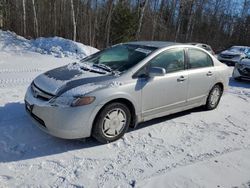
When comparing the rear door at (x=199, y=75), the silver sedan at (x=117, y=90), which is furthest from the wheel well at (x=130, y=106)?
the rear door at (x=199, y=75)

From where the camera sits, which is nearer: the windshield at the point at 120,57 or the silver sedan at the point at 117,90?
the silver sedan at the point at 117,90

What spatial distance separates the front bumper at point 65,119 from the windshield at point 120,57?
105cm

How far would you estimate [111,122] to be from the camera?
4242 millimetres

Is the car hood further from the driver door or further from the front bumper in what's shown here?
the driver door

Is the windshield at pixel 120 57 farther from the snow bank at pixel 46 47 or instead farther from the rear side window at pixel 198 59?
the snow bank at pixel 46 47

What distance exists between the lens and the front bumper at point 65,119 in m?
3.80

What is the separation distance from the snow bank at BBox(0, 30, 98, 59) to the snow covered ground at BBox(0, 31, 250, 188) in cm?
689

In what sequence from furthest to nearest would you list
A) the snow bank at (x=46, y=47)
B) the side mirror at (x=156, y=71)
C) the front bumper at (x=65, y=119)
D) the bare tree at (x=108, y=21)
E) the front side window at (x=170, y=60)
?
the bare tree at (x=108, y=21) → the snow bank at (x=46, y=47) → the front side window at (x=170, y=60) → the side mirror at (x=156, y=71) → the front bumper at (x=65, y=119)

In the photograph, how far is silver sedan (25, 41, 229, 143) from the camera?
12.7 feet

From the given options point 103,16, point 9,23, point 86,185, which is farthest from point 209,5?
point 86,185

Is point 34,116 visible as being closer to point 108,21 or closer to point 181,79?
point 181,79

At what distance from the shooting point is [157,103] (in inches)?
190

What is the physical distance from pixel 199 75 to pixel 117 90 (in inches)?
85.6

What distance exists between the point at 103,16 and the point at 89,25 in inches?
75.2
